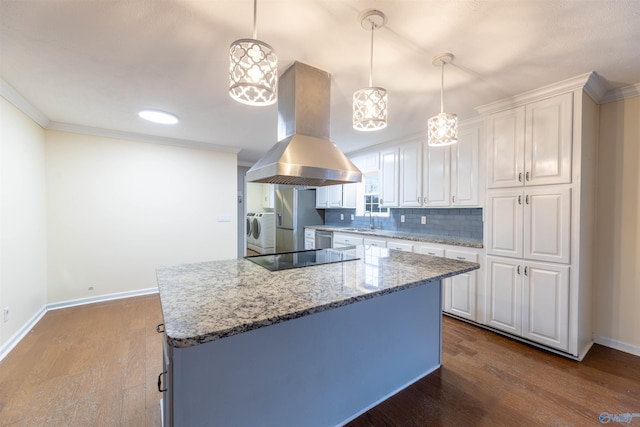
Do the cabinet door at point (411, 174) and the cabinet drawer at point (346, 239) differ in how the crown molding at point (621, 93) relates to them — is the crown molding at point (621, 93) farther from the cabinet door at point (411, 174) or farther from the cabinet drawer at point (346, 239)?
the cabinet drawer at point (346, 239)

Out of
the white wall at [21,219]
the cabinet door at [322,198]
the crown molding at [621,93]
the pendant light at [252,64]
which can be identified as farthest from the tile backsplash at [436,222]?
the white wall at [21,219]

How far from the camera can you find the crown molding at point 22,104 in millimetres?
2170

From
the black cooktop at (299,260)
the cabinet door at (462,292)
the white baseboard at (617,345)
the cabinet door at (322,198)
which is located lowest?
the white baseboard at (617,345)

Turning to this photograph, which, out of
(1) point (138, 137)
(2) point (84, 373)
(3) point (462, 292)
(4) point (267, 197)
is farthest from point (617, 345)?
(4) point (267, 197)

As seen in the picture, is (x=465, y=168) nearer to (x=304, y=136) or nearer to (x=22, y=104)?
(x=304, y=136)

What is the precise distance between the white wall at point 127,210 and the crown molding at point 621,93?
14.8 feet

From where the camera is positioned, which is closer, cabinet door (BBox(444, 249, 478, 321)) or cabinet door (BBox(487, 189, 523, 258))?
cabinet door (BBox(487, 189, 523, 258))

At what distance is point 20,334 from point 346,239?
3.73 meters

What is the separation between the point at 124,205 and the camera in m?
3.57

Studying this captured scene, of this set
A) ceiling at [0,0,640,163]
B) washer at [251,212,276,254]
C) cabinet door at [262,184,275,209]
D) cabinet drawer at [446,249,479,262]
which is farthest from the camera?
cabinet door at [262,184,275,209]

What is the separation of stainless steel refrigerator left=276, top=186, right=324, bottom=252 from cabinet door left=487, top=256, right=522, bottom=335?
3.33 m

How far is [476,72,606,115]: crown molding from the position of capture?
2.01m

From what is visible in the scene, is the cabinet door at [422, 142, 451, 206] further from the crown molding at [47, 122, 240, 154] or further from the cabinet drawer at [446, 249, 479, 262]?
the crown molding at [47, 122, 240, 154]

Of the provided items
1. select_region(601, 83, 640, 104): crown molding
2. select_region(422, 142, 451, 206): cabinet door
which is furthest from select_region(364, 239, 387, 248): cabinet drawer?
select_region(601, 83, 640, 104): crown molding
